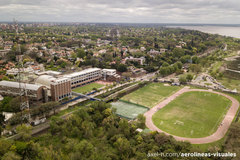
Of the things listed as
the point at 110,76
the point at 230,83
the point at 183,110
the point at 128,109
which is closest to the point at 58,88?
the point at 128,109

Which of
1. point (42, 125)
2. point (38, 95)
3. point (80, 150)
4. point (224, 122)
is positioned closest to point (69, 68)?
point (38, 95)

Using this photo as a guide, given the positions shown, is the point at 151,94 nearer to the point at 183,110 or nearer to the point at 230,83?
the point at 183,110

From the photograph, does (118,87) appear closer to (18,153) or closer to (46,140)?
(46,140)

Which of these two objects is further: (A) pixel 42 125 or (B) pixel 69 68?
(B) pixel 69 68

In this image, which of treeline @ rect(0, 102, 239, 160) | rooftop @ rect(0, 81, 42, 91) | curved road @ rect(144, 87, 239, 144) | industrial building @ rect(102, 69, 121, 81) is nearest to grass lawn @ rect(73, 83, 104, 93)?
industrial building @ rect(102, 69, 121, 81)

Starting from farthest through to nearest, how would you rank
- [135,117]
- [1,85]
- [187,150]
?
1. [1,85]
2. [135,117]
3. [187,150]

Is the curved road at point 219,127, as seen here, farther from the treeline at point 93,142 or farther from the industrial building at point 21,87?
the industrial building at point 21,87

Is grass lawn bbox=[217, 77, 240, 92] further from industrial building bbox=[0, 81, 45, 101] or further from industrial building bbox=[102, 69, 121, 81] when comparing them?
industrial building bbox=[0, 81, 45, 101]

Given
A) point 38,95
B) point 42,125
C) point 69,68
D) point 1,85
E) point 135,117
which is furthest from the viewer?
point 69,68
